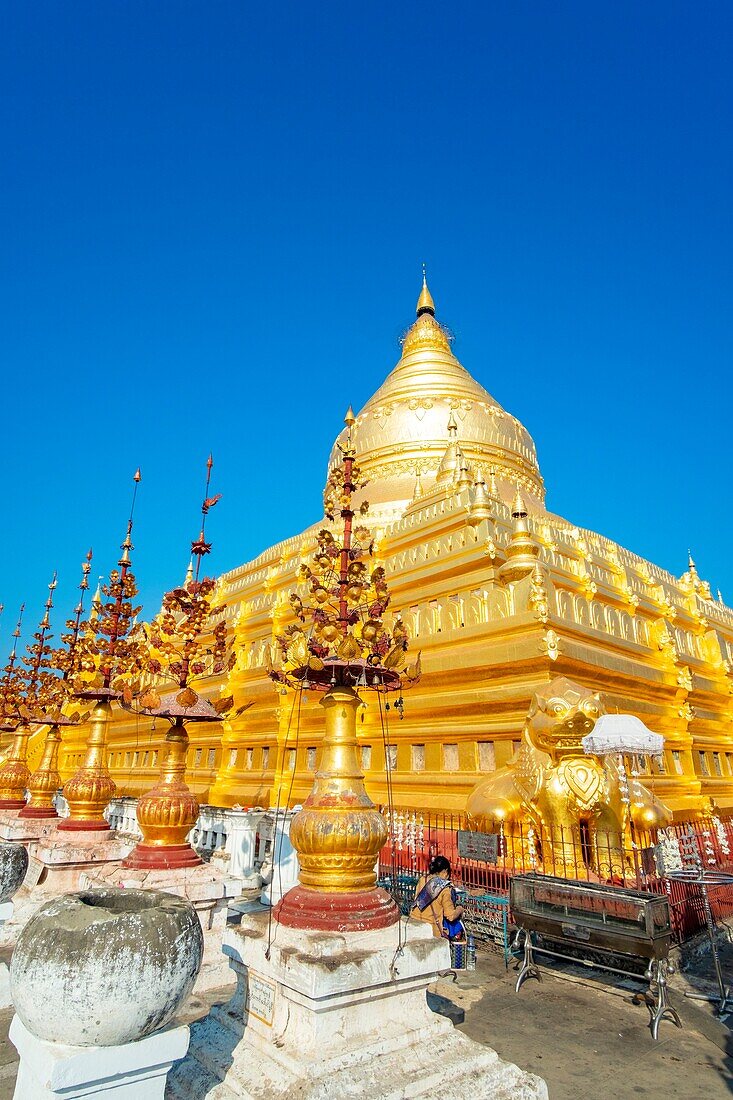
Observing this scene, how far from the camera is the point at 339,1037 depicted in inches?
154

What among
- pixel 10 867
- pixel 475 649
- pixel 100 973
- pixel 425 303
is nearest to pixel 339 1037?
pixel 100 973

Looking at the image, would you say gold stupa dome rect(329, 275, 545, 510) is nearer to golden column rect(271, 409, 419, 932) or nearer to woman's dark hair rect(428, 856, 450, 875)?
woman's dark hair rect(428, 856, 450, 875)

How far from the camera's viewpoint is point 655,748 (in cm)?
1012

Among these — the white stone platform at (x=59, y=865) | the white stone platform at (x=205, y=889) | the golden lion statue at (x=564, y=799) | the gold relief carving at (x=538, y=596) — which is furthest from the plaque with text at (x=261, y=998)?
the gold relief carving at (x=538, y=596)

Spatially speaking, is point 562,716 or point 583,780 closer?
point 583,780

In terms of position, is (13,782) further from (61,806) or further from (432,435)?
(432,435)

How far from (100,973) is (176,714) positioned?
5.71 metres

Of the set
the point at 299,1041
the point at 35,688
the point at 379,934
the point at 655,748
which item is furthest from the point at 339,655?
the point at 35,688

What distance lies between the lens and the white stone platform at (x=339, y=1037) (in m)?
3.76

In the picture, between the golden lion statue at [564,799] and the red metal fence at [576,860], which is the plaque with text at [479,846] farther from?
the golden lion statue at [564,799]

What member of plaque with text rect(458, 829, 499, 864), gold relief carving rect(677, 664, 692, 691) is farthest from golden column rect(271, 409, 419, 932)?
gold relief carving rect(677, 664, 692, 691)

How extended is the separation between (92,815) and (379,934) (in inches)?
295

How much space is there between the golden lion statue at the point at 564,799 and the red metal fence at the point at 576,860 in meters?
0.03

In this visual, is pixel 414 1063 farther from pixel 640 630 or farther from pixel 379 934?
pixel 640 630
